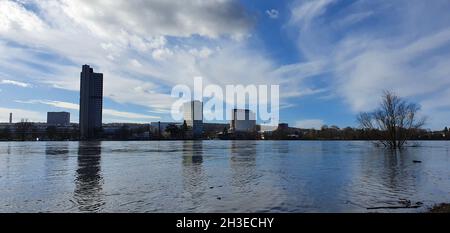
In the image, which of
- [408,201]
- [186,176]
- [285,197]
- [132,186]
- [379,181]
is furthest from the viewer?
[186,176]

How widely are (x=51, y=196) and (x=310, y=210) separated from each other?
11.8m

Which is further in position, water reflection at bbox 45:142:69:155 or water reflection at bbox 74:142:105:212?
water reflection at bbox 45:142:69:155

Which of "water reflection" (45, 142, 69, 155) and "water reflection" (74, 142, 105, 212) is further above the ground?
"water reflection" (74, 142, 105, 212)

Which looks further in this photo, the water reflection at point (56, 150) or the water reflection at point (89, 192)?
the water reflection at point (56, 150)

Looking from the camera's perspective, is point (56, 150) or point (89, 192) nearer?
point (89, 192)

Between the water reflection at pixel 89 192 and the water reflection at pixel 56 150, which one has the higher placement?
the water reflection at pixel 89 192
